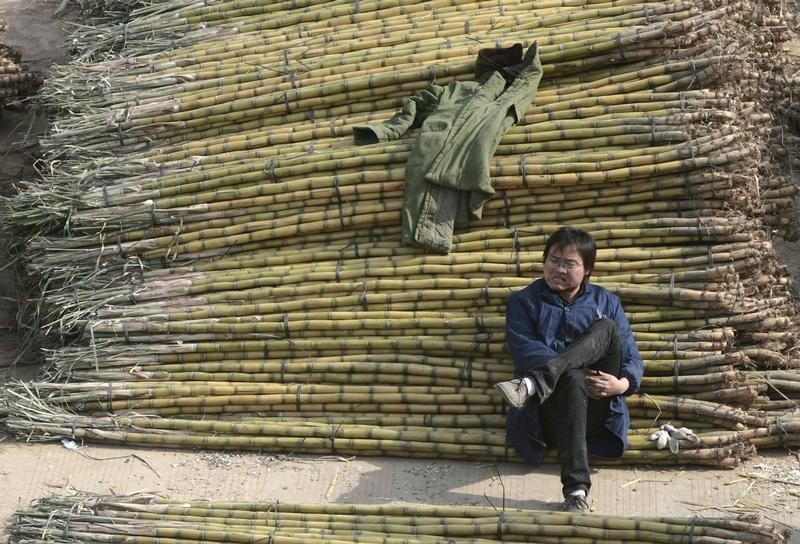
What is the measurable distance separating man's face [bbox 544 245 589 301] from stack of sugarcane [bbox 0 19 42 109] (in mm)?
4266

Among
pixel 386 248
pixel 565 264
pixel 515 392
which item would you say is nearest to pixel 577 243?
pixel 565 264

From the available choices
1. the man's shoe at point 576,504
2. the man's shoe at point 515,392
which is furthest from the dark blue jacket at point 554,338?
the man's shoe at point 576,504

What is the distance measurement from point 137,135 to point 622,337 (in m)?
3.09

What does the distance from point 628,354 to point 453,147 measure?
139cm

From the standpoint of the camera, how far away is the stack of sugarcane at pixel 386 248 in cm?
631

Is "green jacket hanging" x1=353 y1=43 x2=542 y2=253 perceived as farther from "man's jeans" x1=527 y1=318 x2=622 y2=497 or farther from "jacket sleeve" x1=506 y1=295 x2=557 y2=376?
"man's jeans" x1=527 y1=318 x2=622 y2=497

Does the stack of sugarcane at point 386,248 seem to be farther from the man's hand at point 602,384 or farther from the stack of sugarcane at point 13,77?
the stack of sugarcane at point 13,77

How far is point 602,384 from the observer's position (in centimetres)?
578

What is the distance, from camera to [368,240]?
6824mm

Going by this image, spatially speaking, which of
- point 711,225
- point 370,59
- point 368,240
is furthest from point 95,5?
point 711,225

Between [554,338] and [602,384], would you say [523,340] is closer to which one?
[554,338]

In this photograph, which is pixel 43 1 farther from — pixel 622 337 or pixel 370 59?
pixel 622 337

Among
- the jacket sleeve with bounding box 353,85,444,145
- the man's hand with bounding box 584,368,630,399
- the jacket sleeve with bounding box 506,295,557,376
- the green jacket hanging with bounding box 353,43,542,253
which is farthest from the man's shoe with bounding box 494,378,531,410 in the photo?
the jacket sleeve with bounding box 353,85,444,145

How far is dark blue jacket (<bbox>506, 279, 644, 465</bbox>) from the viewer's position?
5.92m
